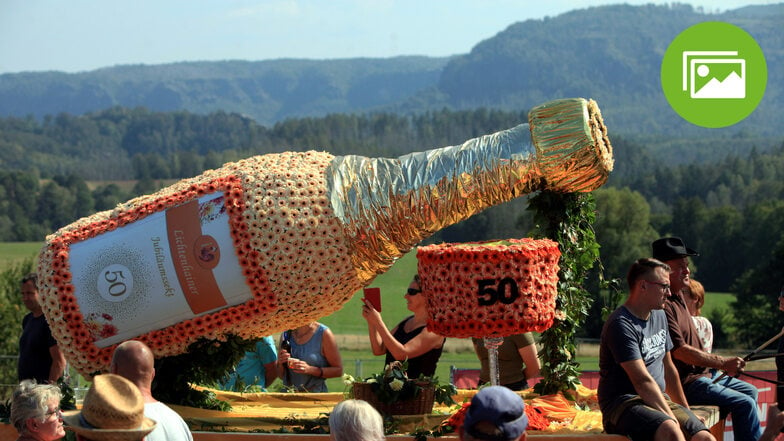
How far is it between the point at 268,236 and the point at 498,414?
4.95 m

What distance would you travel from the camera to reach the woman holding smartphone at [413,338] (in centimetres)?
937

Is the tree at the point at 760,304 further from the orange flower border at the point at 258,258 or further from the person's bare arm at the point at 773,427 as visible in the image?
the orange flower border at the point at 258,258

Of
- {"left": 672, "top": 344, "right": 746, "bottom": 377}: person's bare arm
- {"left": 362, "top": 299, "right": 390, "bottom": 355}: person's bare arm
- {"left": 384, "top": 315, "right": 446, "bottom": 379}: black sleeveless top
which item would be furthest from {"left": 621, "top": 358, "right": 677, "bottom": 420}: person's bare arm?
{"left": 362, "top": 299, "right": 390, "bottom": 355}: person's bare arm

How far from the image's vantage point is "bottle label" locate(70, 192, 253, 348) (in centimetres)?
945

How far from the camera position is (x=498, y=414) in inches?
189

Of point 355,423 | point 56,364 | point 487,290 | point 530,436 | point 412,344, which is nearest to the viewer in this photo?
point 355,423

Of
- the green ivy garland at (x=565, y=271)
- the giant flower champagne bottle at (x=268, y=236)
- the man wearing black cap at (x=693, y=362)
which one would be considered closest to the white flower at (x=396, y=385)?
the giant flower champagne bottle at (x=268, y=236)

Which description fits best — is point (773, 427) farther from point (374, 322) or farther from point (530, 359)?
point (374, 322)

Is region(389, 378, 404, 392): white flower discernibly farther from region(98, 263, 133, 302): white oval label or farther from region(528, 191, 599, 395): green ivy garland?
region(98, 263, 133, 302): white oval label

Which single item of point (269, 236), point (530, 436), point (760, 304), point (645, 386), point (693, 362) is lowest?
point (760, 304)

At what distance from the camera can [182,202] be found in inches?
380

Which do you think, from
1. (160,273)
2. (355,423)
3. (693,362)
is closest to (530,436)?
(693,362)

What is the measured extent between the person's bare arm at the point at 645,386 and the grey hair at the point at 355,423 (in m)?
2.81

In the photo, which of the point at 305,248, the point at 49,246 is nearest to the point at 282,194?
the point at 305,248
